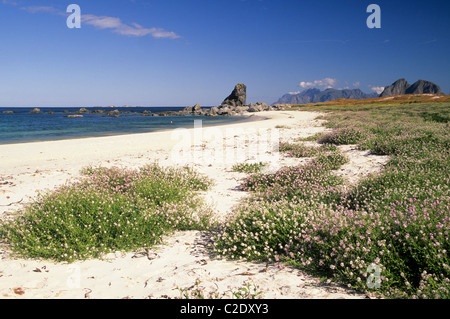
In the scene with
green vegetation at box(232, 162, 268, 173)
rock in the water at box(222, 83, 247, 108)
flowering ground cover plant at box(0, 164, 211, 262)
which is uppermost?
rock in the water at box(222, 83, 247, 108)

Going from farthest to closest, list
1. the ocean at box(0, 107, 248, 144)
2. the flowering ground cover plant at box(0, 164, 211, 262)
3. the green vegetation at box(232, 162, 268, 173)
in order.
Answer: the ocean at box(0, 107, 248, 144), the green vegetation at box(232, 162, 268, 173), the flowering ground cover plant at box(0, 164, 211, 262)

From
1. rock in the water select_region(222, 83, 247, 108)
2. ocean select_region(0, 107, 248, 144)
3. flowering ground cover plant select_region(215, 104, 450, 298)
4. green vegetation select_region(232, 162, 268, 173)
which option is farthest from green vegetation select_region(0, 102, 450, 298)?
rock in the water select_region(222, 83, 247, 108)

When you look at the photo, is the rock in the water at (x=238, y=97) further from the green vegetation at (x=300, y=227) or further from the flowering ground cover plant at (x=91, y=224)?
the flowering ground cover plant at (x=91, y=224)

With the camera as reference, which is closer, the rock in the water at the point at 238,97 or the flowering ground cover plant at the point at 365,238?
the flowering ground cover plant at the point at 365,238

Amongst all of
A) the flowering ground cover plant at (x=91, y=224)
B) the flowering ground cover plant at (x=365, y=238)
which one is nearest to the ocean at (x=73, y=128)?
the flowering ground cover plant at (x=91, y=224)

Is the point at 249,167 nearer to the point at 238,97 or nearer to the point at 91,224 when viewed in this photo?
the point at 91,224

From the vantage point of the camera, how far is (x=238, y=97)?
138000 millimetres

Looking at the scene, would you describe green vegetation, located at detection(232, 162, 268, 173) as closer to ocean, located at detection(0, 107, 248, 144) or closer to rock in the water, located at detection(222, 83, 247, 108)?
ocean, located at detection(0, 107, 248, 144)

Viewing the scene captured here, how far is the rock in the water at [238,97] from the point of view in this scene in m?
138

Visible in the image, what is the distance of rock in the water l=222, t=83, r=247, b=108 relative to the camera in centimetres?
13750

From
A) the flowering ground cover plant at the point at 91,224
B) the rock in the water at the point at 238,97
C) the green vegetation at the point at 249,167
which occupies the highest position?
the rock in the water at the point at 238,97

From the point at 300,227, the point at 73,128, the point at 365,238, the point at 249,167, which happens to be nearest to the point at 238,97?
the point at 73,128

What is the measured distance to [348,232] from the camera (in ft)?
12.3

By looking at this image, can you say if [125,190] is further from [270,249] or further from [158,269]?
[270,249]
